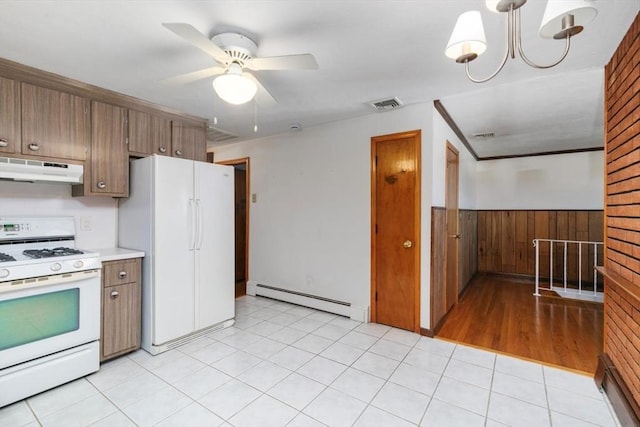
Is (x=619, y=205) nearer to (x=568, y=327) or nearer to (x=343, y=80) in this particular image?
(x=568, y=327)

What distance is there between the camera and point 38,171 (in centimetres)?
230

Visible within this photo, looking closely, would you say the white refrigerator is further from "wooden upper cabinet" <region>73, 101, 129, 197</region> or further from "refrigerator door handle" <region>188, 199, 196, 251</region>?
"wooden upper cabinet" <region>73, 101, 129, 197</region>

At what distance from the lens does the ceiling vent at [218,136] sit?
3.96m

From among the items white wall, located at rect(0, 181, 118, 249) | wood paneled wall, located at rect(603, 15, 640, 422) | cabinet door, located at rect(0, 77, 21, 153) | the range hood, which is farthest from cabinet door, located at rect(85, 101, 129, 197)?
wood paneled wall, located at rect(603, 15, 640, 422)

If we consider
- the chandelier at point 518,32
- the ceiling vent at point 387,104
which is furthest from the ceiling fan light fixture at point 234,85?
the ceiling vent at point 387,104

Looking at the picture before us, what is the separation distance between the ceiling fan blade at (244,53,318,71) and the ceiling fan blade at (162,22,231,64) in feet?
0.52

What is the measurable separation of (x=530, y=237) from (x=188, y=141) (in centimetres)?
596

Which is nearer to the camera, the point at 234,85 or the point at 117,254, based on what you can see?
the point at 234,85

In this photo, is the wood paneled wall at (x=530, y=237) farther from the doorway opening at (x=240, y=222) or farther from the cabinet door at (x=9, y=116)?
the cabinet door at (x=9, y=116)

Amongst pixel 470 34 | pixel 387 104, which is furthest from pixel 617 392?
pixel 387 104

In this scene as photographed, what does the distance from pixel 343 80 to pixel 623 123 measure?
1.94 m

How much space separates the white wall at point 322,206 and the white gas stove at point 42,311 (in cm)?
221

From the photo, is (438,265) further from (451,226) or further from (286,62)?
(286,62)

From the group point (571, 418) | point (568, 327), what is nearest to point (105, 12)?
point (571, 418)
